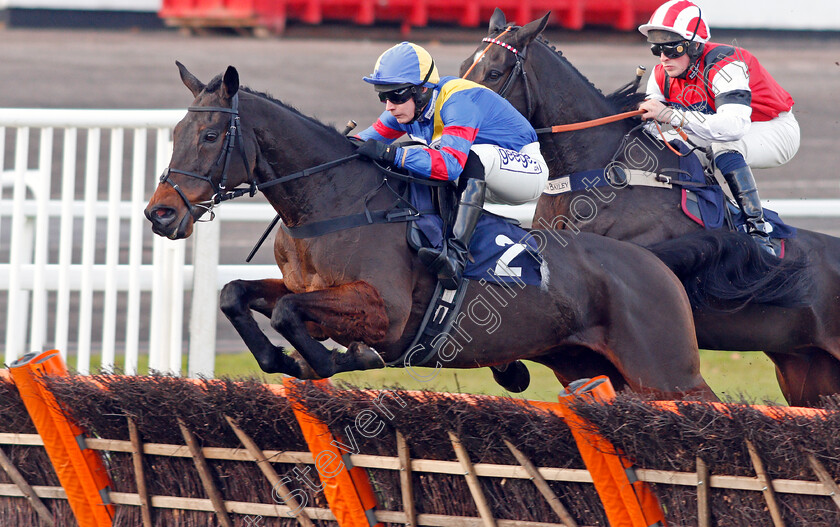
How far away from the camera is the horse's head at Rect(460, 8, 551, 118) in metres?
4.88

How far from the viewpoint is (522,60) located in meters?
4.94

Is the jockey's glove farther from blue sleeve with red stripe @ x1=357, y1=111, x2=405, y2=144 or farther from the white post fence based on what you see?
the white post fence

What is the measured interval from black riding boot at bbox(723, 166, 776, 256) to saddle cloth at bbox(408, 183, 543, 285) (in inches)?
44.9

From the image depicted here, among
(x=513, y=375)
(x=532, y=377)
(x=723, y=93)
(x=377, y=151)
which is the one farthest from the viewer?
(x=532, y=377)

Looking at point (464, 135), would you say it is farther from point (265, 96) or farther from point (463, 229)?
point (265, 96)

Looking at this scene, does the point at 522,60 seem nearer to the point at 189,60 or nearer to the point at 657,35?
the point at 657,35

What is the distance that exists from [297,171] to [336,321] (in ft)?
2.12

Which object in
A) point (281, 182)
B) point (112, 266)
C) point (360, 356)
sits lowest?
point (112, 266)

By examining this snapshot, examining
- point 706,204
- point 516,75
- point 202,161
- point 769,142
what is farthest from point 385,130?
point 769,142

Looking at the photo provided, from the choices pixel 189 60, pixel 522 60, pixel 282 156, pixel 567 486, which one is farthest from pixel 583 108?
pixel 189 60

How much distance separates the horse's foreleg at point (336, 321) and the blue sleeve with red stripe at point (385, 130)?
35.3 inches

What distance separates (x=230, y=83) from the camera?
3.86m

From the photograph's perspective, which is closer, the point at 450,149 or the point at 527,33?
the point at 450,149

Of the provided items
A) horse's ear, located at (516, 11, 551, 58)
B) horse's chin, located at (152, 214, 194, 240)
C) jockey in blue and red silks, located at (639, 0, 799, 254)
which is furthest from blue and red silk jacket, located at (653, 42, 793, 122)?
horse's chin, located at (152, 214, 194, 240)
